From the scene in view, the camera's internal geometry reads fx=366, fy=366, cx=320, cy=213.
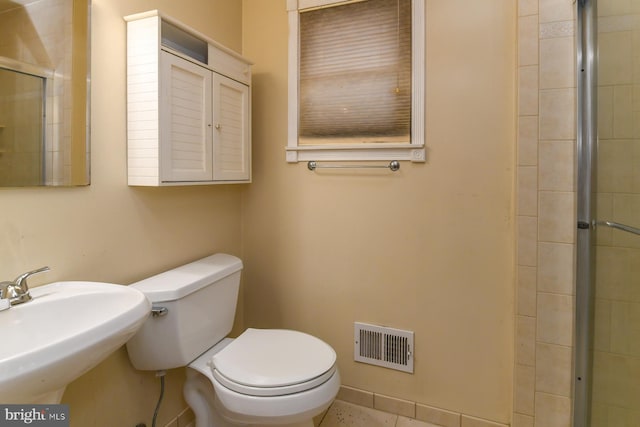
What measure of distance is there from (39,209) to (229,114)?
842 mm

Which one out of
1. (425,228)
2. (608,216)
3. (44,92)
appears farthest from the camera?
(425,228)

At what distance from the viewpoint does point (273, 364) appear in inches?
50.7

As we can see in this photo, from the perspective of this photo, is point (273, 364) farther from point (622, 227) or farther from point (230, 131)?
point (622, 227)

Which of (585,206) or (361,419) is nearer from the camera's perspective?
(585,206)

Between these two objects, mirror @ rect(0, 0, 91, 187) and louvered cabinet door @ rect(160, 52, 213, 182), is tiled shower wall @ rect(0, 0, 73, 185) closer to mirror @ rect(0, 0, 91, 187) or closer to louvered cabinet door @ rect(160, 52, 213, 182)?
mirror @ rect(0, 0, 91, 187)

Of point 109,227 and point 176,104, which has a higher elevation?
point 176,104

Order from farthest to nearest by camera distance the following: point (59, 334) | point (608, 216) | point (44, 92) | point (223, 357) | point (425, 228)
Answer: point (425, 228), point (223, 357), point (608, 216), point (44, 92), point (59, 334)

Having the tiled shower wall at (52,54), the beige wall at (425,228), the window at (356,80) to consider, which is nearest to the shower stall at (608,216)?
the beige wall at (425,228)

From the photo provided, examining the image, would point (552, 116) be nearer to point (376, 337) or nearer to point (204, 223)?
point (376, 337)

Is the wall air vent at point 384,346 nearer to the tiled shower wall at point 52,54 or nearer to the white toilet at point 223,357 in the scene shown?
the white toilet at point 223,357

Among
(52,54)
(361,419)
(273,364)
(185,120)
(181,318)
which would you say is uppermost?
(52,54)

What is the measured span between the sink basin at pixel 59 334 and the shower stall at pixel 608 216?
1.40 metres

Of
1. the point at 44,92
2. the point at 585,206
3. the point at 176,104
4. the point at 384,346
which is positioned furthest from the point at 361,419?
the point at 44,92

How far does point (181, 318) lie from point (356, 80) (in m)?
1.28
